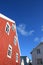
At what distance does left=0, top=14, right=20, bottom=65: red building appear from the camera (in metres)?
27.8

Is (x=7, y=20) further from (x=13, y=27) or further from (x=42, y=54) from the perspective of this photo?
(x=42, y=54)

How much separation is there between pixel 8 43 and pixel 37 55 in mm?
29976

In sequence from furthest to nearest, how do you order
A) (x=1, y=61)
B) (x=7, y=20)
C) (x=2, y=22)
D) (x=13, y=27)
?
(x=13, y=27)
(x=7, y=20)
(x=2, y=22)
(x=1, y=61)

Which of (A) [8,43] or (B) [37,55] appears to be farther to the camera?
(B) [37,55]

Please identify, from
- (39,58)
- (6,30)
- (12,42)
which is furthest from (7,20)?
(39,58)

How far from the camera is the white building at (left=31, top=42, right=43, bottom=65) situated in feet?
188

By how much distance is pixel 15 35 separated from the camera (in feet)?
115

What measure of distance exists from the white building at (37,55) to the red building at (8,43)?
23.0m

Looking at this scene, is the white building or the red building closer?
the red building

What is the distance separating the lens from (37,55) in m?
58.4

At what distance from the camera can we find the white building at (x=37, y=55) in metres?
57.2

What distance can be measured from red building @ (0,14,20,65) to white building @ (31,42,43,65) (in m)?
23.0

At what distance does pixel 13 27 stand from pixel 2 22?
17.7 feet

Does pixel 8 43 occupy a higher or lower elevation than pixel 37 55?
lower
